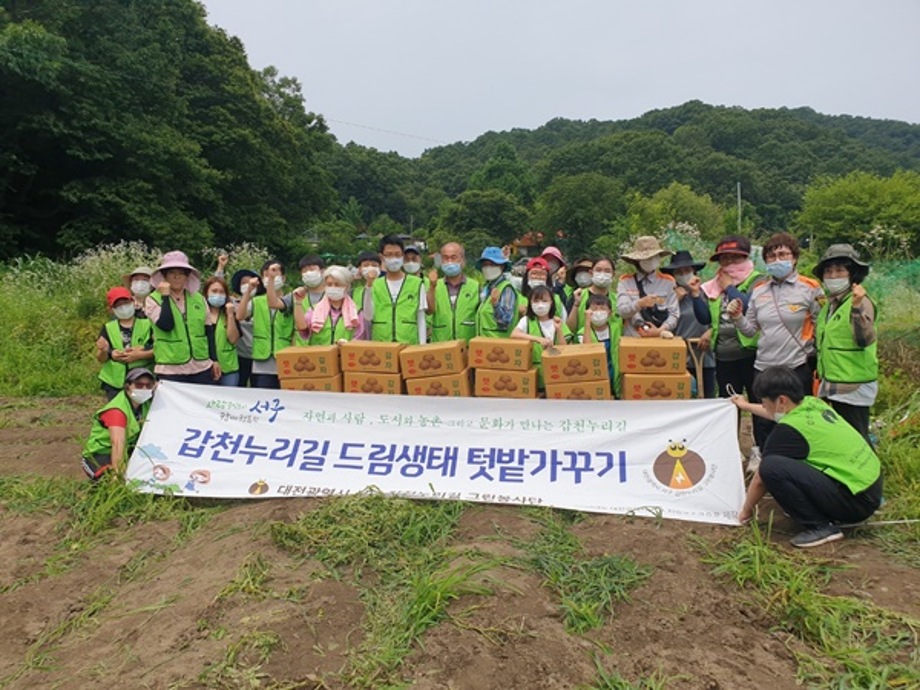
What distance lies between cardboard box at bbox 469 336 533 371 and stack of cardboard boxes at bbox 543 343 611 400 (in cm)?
15

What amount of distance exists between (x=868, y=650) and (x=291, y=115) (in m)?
31.4

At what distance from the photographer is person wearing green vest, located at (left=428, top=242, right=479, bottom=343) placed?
528 cm

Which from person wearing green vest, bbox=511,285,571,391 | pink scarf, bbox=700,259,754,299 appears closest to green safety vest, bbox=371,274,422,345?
person wearing green vest, bbox=511,285,571,391

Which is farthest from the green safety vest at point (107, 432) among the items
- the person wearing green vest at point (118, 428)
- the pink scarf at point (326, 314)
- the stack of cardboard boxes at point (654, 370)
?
the stack of cardboard boxes at point (654, 370)

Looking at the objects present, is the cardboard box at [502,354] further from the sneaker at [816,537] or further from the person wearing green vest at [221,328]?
the person wearing green vest at [221,328]

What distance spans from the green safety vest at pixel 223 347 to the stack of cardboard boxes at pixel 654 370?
10.6 feet

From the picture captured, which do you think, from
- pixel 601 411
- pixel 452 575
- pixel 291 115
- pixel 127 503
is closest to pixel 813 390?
pixel 601 411

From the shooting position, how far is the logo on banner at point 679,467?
3920 millimetres

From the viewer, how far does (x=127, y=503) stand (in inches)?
171

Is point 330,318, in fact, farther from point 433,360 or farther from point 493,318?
point 493,318

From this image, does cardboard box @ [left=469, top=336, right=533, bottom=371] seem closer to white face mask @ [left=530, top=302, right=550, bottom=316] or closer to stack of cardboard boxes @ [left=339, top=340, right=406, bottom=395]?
white face mask @ [left=530, top=302, right=550, bottom=316]

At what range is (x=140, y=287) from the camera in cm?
554

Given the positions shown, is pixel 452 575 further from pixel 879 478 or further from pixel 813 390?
pixel 813 390

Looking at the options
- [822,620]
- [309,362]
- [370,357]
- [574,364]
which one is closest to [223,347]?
[309,362]
